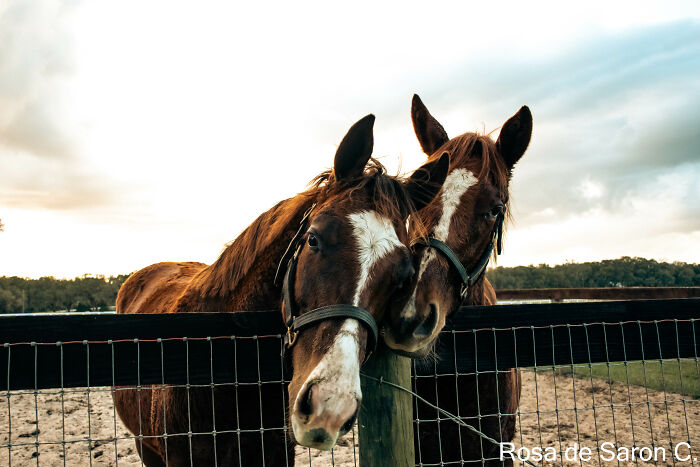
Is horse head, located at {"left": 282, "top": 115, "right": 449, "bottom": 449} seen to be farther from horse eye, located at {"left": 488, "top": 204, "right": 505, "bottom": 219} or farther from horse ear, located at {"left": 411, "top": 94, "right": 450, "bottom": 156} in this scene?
horse ear, located at {"left": 411, "top": 94, "right": 450, "bottom": 156}

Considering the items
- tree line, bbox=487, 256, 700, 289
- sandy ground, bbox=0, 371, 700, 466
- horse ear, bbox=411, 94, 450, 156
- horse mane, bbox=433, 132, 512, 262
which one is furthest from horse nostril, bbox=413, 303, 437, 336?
tree line, bbox=487, 256, 700, 289

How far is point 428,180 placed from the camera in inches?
92.2

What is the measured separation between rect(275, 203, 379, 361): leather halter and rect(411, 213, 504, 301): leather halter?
1.99ft

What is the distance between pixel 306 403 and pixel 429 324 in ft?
2.43

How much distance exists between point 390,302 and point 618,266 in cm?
1531

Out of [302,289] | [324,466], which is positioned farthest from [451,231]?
[324,466]

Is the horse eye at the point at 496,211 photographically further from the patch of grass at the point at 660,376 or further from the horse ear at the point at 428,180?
the patch of grass at the point at 660,376

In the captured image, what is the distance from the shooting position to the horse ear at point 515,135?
2939 mm

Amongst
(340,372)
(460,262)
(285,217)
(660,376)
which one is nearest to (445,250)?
(460,262)

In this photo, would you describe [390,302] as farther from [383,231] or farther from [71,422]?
[71,422]

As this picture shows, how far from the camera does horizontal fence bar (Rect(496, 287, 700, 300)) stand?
703 centimetres

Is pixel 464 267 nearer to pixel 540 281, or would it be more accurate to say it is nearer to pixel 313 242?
pixel 313 242

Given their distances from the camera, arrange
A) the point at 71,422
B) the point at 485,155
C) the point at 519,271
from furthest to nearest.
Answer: the point at 519,271 → the point at 71,422 → the point at 485,155

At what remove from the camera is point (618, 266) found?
14648mm
